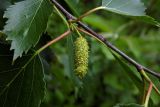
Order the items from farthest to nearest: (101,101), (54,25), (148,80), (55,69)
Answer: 1. (101,101)
2. (54,25)
3. (55,69)
4. (148,80)

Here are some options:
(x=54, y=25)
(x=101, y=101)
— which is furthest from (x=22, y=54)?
(x=101, y=101)

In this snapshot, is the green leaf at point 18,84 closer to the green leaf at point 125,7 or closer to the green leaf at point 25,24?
the green leaf at point 25,24

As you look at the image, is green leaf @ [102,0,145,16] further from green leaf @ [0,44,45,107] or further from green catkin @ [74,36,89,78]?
green leaf @ [0,44,45,107]

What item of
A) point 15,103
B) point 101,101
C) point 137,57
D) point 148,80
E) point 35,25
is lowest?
point 101,101

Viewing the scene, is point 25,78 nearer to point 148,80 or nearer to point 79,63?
point 79,63

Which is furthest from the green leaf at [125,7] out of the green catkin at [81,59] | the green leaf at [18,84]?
the green leaf at [18,84]

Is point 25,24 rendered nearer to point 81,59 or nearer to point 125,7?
point 81,59

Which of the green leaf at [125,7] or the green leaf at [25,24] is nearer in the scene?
the green leaf at [25,24]
